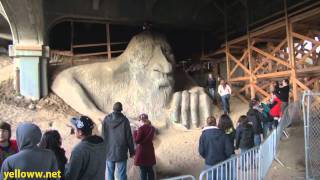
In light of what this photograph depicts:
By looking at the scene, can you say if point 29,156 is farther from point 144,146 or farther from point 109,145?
point 144,146

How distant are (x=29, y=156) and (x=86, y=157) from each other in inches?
27.4

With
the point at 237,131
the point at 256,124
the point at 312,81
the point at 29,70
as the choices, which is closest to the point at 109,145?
the point at 237,131

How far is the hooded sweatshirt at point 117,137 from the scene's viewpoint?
6449 millimetres

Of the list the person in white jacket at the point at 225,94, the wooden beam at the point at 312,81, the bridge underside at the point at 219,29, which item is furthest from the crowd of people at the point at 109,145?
the wooden beam at the point at 312,81

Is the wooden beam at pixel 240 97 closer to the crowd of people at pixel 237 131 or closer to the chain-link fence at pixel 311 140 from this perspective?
the crowd of people at pixel 237 131

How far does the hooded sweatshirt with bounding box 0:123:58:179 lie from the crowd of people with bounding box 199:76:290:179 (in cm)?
250

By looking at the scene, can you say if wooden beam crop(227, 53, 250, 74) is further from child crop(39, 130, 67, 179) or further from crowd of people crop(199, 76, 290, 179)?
child crop(39, 130, 67, 179)

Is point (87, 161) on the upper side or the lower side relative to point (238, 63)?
lower

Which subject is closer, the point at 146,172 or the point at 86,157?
the point at 86,157

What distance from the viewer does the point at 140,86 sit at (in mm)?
14508

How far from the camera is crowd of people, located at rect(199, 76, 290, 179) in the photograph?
5844 millimetres

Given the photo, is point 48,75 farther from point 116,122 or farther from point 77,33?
point 116,122

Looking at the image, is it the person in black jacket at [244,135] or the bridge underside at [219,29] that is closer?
the person in black jacket at [244,135]

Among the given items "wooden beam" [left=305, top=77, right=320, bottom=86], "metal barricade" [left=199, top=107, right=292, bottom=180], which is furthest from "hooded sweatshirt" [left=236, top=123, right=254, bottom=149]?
"wooden beam" [left=305, top=77, right=320, bottom=86]
